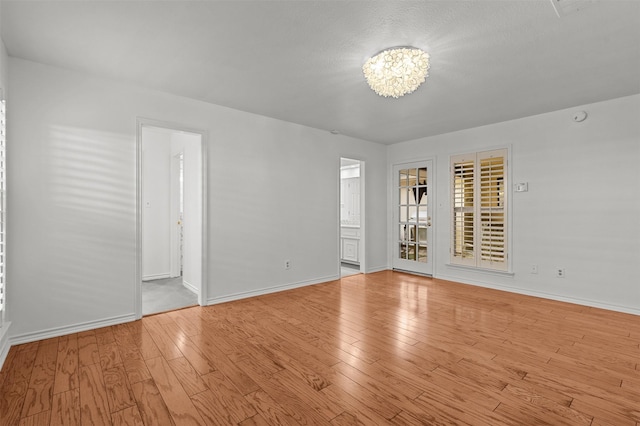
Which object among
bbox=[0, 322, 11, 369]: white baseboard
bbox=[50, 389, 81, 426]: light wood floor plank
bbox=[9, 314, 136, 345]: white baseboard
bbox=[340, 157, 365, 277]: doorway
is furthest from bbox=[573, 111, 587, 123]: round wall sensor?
bbox=[0, 322, 11, 369]: white baseboard

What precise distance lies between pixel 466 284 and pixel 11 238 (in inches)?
221

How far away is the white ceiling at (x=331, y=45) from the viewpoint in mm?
2039

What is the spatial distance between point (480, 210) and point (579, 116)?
1.69 metres

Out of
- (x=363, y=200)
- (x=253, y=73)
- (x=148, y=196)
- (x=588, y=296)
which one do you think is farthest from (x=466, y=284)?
(x=148, y=196)

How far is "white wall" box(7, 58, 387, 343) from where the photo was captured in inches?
107

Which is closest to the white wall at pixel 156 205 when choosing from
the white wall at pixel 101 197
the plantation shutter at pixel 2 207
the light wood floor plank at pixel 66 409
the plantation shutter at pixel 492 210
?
the white wall at pixel 101 197

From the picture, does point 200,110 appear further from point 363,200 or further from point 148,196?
point 363,200

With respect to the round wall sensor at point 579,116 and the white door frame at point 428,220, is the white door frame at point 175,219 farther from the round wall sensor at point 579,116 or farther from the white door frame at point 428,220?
the round wall sensor at point 579,116

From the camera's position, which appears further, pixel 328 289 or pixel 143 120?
pixel 328 289

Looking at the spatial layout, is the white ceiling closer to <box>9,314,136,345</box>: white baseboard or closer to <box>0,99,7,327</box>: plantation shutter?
<box>0,99,7,327</box>: plantation shutter

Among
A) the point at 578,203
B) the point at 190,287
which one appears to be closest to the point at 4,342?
the point at 190,287

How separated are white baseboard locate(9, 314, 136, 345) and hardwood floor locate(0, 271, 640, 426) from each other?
0.27 feet

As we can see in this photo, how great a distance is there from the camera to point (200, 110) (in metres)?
3.73

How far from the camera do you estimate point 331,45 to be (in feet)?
8.05
